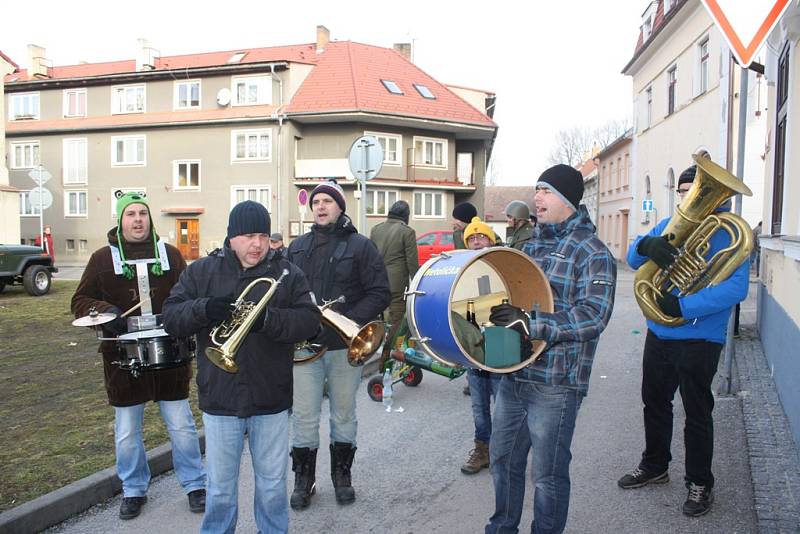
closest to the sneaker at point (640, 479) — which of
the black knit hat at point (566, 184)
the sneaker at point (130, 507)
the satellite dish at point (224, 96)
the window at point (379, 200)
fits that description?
the black knit hat at point (566, 184)

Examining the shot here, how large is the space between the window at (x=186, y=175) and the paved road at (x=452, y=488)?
28.6 meters

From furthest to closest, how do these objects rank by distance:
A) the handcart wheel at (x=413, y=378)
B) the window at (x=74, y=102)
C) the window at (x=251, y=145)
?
1. the window at (x=74, y=102)
2. the window at (x=251, y=145)
3. the handcart wheel at (x=413, y=378)

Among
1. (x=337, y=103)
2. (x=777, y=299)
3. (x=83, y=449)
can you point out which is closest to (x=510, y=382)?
(x=83, y=449)

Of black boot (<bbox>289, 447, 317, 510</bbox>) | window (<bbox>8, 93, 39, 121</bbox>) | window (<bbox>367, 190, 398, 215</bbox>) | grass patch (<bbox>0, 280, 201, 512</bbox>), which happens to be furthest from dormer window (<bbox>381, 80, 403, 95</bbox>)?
black boot (<bbox>289, 447, 317, 510</bbox>)

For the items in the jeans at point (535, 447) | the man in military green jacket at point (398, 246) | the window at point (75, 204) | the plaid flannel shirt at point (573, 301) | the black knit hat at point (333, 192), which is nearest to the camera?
the plaid flannel shirt at point (573, 301)

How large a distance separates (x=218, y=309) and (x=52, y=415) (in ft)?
12.3

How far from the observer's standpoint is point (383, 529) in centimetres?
375

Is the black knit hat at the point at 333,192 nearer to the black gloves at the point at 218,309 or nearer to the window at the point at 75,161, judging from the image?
the black gloves at the point at 218,309

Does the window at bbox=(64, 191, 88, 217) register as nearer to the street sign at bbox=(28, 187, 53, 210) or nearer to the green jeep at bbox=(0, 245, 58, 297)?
the street sign at bbox=(28, 187, 53, 210)

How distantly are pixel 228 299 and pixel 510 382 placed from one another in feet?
4.80

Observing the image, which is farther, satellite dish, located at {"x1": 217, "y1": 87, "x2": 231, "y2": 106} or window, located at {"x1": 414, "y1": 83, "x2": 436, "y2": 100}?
window, located at {"x1": 414, "y1": 83, "x2": 436, "y2": 100}

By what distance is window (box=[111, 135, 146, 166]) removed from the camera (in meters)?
33.1

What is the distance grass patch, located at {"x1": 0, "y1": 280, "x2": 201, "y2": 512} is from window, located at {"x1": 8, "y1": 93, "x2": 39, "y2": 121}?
30257 millimetres

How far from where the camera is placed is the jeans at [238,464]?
3117 mm
